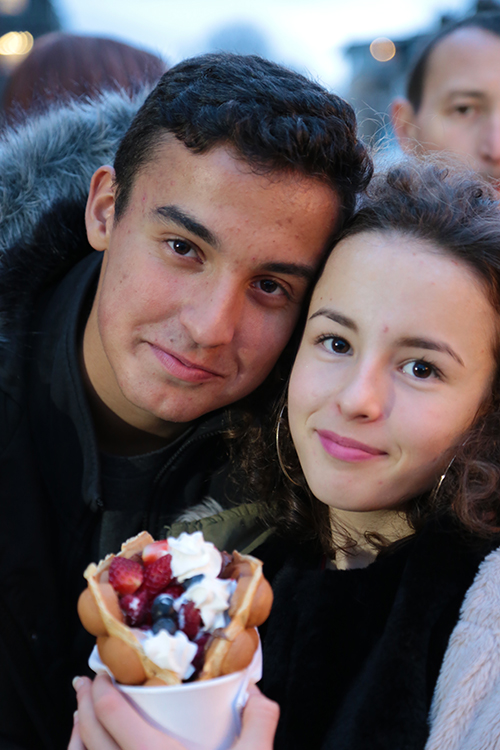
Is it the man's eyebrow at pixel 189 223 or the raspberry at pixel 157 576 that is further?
the man's eyebrow at pixel 189 223

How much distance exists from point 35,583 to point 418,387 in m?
1.53

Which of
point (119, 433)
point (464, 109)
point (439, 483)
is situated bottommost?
point (119, 433)

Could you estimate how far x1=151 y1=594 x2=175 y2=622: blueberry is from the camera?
55.1 inches

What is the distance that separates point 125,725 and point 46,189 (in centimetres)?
209

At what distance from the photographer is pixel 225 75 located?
86.8 inches

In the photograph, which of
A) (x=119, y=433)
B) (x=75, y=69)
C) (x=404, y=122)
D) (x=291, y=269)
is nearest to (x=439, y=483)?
(x=291, y=269)

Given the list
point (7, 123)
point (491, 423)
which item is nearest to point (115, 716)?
point (491, 423)

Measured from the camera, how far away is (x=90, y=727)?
1429mm

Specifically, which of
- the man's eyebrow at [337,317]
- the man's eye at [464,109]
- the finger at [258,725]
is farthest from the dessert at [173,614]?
the man's eye at [464,109]

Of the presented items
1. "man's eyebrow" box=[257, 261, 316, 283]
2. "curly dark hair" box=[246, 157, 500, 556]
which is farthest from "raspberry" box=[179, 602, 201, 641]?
"man's eyebrow" box=[257, 261, 316, 283]

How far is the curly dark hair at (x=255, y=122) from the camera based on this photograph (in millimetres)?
2059

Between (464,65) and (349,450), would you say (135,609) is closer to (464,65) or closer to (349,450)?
(349,450)

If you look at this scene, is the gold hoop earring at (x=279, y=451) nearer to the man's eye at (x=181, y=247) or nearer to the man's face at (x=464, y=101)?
the man's eye at (x=181, y=247)

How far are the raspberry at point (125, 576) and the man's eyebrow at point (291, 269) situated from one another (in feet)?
3.39
